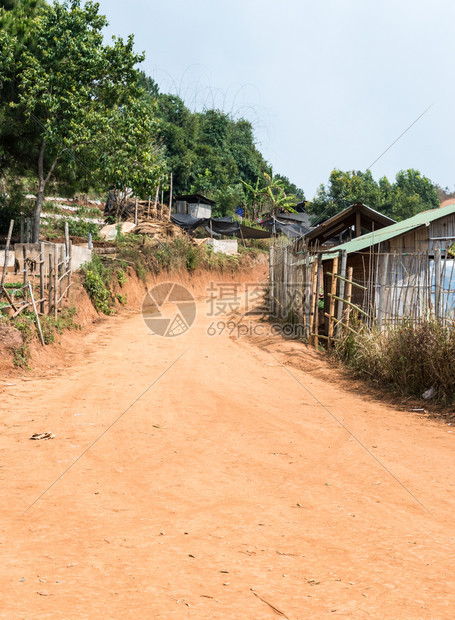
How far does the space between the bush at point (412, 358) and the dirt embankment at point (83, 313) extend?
225 inches

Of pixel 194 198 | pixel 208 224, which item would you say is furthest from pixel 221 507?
pixel 194 198

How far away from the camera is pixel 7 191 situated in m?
24.6

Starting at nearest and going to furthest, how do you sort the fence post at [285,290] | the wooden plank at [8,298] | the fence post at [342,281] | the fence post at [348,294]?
the wooden plank at [8,298]
the fence post at [348,294]
the fence post at [342,281]
the fence post at [285,290]

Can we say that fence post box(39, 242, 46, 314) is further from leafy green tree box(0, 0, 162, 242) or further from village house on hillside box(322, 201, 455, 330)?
leafy green tree box(0, 0, 162, 242)

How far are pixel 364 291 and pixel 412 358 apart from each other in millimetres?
3235

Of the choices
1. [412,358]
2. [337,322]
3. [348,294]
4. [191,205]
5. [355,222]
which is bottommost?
[412,358]

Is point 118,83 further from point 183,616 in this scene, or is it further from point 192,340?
point 183,616

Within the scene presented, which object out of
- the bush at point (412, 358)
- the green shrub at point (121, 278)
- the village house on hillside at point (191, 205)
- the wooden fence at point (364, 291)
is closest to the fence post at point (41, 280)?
the wooden fence at point (364, 291)

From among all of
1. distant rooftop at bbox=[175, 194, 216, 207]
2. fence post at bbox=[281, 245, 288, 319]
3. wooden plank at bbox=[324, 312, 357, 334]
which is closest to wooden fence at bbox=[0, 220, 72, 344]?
fence post at bbox=[281, 245, 288, 319]

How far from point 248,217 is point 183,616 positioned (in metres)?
48.0

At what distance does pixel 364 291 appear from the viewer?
1141cm

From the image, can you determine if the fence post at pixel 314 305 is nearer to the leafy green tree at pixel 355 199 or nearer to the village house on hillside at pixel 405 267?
the village house on hillside at pixel 405 267

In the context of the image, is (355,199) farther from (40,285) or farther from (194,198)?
(40,285)

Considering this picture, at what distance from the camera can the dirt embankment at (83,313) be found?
9.85m
